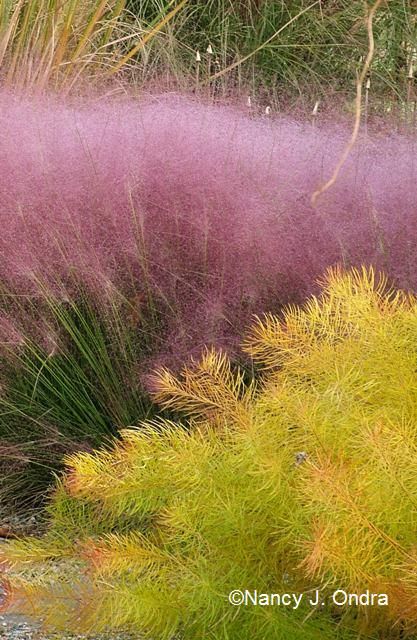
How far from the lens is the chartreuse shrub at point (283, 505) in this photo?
4.68 ft

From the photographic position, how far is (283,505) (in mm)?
1530

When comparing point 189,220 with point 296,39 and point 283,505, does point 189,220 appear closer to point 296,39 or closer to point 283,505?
point 283,505

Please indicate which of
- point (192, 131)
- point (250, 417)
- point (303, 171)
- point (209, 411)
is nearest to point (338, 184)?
point (303, 171)

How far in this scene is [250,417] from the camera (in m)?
1.61

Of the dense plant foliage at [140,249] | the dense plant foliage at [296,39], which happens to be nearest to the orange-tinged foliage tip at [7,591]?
the dense plant foliage at [140,249]

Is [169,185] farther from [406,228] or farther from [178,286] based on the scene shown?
[406,228]

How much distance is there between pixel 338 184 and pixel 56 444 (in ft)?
2.74

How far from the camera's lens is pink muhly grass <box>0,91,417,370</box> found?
Result: 2.36 meters

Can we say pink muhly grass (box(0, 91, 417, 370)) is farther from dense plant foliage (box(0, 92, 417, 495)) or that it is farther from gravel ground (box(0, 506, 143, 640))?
gravel ground (box(0, 506, 143, 640))

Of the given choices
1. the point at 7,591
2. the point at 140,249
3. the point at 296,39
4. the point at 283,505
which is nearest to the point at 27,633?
the point at 7,591

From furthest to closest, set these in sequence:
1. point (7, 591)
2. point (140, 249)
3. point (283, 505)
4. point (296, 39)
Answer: point (296, 39) → point (140, 249) → point (7, 591) → point (283, 505)

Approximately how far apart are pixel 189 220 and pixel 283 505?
0.99 metres

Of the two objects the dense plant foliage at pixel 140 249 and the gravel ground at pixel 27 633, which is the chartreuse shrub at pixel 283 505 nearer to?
the gravel ground at pixel 27 633

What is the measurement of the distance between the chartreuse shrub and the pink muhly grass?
22.4 inches
